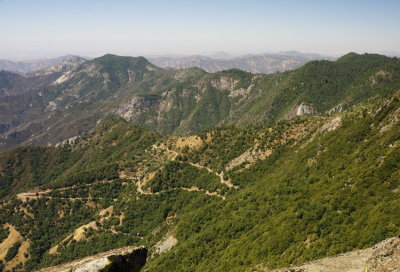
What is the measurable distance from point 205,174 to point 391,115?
7577cm

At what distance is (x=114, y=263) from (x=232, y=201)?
264 ft

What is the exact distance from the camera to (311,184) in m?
79.2

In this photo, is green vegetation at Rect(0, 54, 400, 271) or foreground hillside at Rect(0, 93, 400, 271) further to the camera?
foreground hillside at Rect(0, 93, 400, 271)

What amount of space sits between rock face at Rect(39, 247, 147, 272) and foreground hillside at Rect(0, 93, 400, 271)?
35380mm

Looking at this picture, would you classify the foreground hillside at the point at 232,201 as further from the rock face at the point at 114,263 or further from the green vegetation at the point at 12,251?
the rock face at the point at 114,263

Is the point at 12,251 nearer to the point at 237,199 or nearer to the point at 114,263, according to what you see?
the point at 237,199

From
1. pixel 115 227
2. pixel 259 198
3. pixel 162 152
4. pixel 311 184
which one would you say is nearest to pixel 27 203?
pixel 115 227

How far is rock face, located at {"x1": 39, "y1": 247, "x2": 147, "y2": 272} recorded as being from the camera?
2101 cm

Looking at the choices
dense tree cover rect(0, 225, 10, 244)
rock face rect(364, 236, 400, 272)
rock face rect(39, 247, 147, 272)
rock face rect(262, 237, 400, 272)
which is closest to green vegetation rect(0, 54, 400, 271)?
dense tree cover rect(0, 225, 10, 244)

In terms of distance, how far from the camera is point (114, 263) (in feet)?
71.8

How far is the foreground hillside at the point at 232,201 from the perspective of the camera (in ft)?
189

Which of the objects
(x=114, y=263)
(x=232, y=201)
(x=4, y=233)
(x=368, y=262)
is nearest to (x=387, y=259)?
(x=368, y=262)

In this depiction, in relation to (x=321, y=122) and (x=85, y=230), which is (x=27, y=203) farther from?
(x=321, y=122)

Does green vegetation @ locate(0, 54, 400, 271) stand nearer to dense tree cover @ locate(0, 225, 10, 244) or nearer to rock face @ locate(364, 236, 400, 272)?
dense tree cover @ locate(0, 225, 10, 244)
